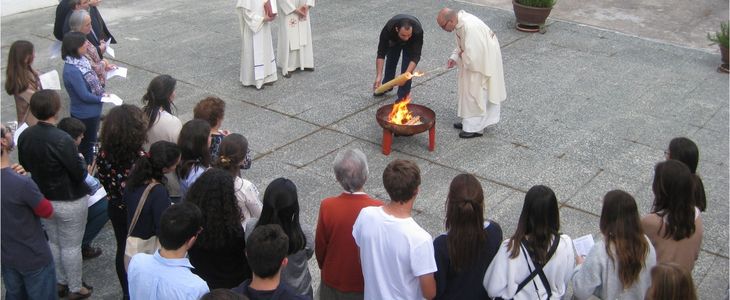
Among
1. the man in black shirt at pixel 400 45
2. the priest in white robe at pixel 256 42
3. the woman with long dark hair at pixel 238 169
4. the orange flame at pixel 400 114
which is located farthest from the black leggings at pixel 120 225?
the priest in white robe at pixel 256 42

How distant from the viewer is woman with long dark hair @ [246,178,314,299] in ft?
14.1

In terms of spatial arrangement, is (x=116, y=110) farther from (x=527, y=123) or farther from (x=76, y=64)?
(x=527, y=123)

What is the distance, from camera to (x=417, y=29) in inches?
369

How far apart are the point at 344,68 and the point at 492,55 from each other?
302 centimetres

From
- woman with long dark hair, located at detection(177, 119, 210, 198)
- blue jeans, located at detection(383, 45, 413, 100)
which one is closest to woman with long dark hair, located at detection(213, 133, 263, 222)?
woman with long dark hair, located at detection(177, 119, 210, 198)

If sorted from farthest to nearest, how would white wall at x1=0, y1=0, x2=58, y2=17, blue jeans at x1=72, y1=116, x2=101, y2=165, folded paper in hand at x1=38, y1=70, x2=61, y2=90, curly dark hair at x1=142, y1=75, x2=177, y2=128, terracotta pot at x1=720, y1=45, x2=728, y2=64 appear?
white wall at x1=0, y1=0, x2=58, y2=17 → terracotta pot at x1=720, y1=45, x2=728, y2=64 → folded paper in hand at x1=38, y1=70, x2=61, y2=90 → blue jeans at x1=72, y1=116, x2=101, y2=165 → curly dark hair at x1=142, y1=75, x2=177, y2=128

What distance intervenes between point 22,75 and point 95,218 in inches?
67.4

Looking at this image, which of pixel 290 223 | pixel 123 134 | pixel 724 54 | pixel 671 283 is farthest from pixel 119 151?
pixel 724 54

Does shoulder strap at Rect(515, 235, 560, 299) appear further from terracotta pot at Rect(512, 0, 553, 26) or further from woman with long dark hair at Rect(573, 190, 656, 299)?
terracotta pot at Rect(512, 0, 553, 26)

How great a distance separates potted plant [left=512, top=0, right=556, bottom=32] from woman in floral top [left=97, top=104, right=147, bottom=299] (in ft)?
29.4

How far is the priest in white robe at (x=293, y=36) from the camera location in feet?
35.2

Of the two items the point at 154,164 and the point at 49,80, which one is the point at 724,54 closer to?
the point at 49,80

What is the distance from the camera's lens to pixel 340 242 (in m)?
4.66

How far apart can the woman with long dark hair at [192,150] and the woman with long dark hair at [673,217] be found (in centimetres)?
286
